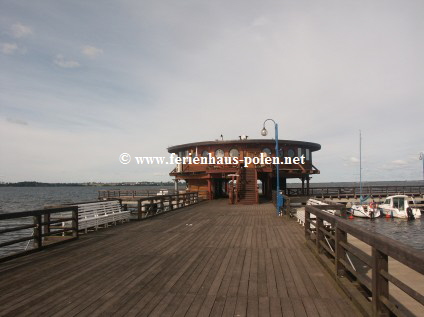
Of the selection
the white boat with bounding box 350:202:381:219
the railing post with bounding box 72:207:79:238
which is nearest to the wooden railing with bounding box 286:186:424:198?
the white boat with bounding box 350:202:381:219

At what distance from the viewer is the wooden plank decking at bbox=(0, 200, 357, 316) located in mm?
4386

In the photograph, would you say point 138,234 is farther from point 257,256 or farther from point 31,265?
point 257,256

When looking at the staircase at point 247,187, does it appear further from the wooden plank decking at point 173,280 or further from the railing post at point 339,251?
the railing post at point 339,251

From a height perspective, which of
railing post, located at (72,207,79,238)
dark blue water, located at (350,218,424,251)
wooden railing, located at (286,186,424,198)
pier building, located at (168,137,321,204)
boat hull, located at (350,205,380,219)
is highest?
pier building, located at (168,137,321,204)

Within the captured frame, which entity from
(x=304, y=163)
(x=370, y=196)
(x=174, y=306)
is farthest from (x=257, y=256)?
(x=370, y=196)

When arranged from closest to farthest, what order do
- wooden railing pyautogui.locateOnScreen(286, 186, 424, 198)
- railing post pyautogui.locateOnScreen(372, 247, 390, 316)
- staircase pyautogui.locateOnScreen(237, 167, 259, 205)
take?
railing post pyautogui.locateOnScreen(372, 247, 390, 316), staircase pyautogui.locateOnScreen(237, 167, 259, 205), wooden railing pyautogui.locateOnScreen(286, 186, 424, 198)

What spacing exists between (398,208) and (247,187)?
16.8m

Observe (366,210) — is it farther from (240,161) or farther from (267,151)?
(240,161)

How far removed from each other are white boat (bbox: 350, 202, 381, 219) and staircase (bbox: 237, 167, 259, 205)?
12.8 m

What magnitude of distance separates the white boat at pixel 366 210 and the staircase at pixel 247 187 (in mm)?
12821

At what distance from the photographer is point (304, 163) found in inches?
1275

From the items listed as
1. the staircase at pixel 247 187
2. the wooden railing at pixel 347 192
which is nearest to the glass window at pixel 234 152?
the staircase at pixel 247 187

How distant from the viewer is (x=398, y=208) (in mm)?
31766

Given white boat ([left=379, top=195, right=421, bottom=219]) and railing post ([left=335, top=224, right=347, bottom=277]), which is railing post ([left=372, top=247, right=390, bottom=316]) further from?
white boat ([left=379, top=195, right=421, bottom=219])
